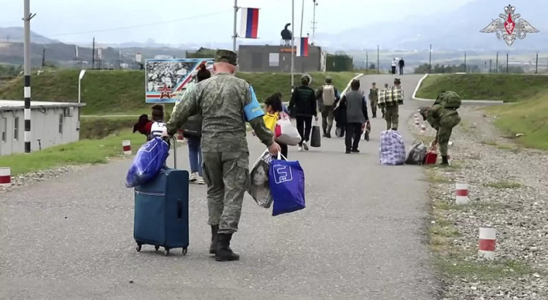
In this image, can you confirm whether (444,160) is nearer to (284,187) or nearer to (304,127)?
(304,127)

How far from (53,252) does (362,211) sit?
529 centimetres

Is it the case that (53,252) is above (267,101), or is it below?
below

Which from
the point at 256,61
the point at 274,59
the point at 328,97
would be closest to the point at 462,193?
the point at 328,97

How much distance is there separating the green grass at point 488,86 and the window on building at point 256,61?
13747 millimetres

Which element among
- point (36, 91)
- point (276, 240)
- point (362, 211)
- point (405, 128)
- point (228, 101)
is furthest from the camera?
point (36, 91)

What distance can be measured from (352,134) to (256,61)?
55.1 metres

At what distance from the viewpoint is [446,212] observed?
1404 cm

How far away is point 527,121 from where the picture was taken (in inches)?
1694

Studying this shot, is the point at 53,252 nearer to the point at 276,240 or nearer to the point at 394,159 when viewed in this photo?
the point at 276,240

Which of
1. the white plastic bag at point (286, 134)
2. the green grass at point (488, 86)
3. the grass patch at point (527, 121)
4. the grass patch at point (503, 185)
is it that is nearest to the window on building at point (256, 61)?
the green grass at point (488, 86)

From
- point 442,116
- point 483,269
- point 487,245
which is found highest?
point 442,116

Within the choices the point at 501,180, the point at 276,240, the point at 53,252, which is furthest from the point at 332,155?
the point at 53,252

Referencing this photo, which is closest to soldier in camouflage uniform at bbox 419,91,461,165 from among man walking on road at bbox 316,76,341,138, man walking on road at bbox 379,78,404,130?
man walking on road at bbox 379,78,404,130

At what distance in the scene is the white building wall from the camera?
3850cm
